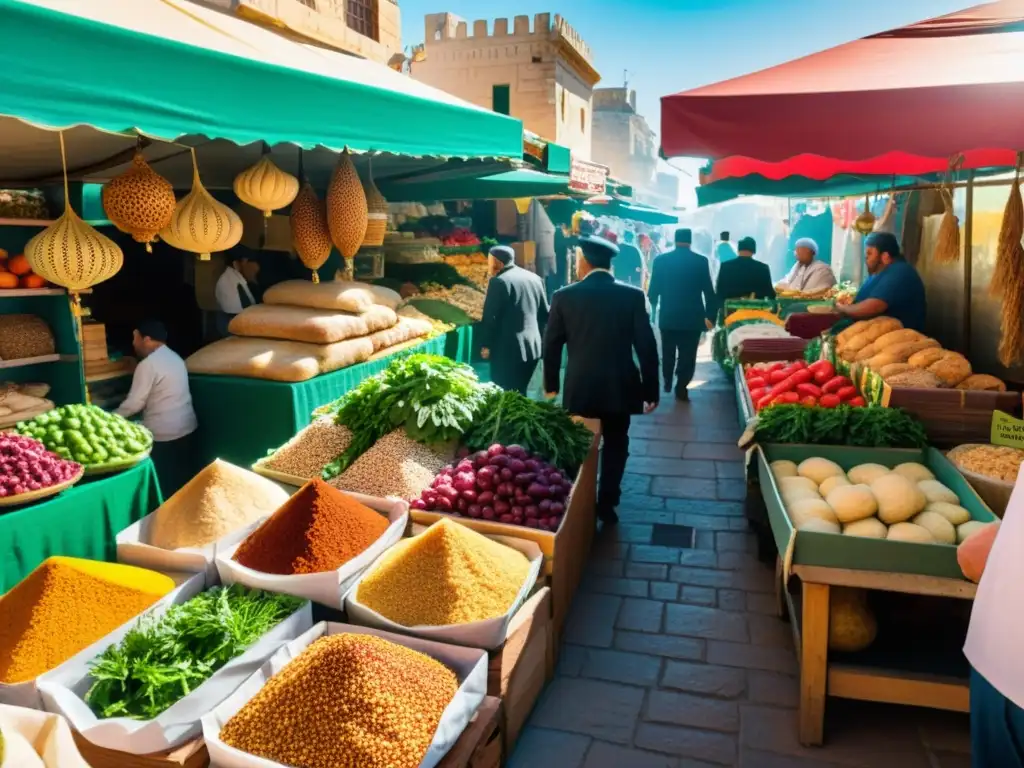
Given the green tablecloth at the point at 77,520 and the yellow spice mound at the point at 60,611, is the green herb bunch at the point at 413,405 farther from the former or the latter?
the yellow spice mound at the point at 60,611

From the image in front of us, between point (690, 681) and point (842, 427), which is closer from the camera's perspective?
point (690, 681)

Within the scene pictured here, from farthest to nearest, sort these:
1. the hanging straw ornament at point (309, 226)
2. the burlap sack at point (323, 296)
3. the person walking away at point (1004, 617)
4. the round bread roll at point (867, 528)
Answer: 1. the burlap sack at point (323, 296)
2. the hanging straw ornament at point (309, 226)
3. the round bread roll at point (867, 528)
4. the person walking away at point (1004, 617)

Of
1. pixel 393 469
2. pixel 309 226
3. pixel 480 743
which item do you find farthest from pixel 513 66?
pixel 480 743

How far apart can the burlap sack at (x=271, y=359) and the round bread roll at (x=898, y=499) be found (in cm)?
370

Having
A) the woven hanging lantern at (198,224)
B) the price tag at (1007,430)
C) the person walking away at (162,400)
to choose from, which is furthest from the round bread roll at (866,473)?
the person walking away at (162,400)

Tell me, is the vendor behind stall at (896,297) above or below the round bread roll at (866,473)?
above

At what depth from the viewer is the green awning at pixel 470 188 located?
816 centimetres

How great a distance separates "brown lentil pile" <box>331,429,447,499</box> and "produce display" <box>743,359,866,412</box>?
206 centimetres

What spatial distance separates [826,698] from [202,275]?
7.35 meters

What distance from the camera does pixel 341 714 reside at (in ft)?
6.93

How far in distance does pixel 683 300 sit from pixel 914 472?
522 cm

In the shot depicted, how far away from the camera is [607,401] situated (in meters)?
5.14

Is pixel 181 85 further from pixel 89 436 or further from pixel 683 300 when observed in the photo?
pixel 683 300

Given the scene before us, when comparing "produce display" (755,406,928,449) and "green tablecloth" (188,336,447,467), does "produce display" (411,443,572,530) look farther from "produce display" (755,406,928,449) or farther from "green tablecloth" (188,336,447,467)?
"green tablecloth" (188,336,447,467)
